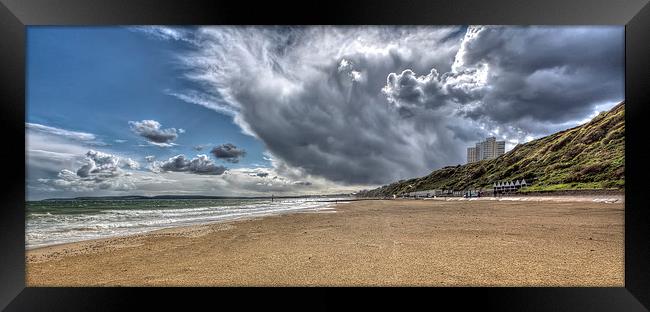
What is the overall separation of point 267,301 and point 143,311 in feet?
3.85

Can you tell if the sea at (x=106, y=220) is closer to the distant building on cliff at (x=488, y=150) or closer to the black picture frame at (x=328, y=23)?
the black picture frame at (x=328, y=23)

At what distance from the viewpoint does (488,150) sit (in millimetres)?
31625

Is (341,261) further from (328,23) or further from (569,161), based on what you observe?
(569,161)

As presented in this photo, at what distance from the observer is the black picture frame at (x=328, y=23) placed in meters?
2.68

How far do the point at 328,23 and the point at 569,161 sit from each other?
27.2 meters

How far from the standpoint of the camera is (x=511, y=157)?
31.2m

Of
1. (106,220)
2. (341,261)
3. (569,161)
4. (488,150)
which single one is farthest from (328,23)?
(488,150)

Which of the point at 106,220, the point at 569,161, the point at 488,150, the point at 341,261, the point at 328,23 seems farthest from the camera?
the point at 488,150

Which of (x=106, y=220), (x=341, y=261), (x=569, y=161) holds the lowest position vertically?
(x=106, y=220)

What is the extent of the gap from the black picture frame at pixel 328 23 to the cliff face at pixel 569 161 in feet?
34.1

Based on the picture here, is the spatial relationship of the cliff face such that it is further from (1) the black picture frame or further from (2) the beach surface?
(1) the black picture frame

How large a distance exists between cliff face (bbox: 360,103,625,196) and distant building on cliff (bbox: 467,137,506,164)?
2.36 ft

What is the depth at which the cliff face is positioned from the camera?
675 inches

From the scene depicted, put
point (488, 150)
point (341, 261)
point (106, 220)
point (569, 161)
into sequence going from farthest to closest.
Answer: point (488, 150), point (569, 161), point (106, 220), point (341, 261)
